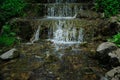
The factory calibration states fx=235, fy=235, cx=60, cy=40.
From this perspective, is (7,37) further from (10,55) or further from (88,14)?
(88,14)

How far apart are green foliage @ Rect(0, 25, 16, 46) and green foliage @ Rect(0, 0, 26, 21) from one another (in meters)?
1.05

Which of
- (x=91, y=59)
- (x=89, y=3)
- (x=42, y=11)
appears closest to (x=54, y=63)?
(x=91, y=59)

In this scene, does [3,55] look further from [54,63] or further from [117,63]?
[117,63]

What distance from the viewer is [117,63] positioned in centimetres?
765

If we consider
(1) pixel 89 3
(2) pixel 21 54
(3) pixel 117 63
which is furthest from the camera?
(1) pixel 89 3

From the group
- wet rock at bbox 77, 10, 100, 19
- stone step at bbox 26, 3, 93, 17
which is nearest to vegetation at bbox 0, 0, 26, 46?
stone step at bbox 26, 3, 93, 17

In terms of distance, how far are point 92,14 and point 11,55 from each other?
18.0ft

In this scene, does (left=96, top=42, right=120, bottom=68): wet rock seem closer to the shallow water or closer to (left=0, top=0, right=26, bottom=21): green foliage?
the shallow water

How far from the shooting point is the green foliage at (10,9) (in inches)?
497

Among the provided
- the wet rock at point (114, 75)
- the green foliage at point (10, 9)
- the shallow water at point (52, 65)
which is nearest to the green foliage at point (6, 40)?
the shallow water at point (52, 65)

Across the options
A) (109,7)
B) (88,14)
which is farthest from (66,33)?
(109,7)

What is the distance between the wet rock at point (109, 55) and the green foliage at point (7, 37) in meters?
4.35

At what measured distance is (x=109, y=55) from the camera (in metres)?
7.98

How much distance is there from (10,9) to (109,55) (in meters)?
7.01
